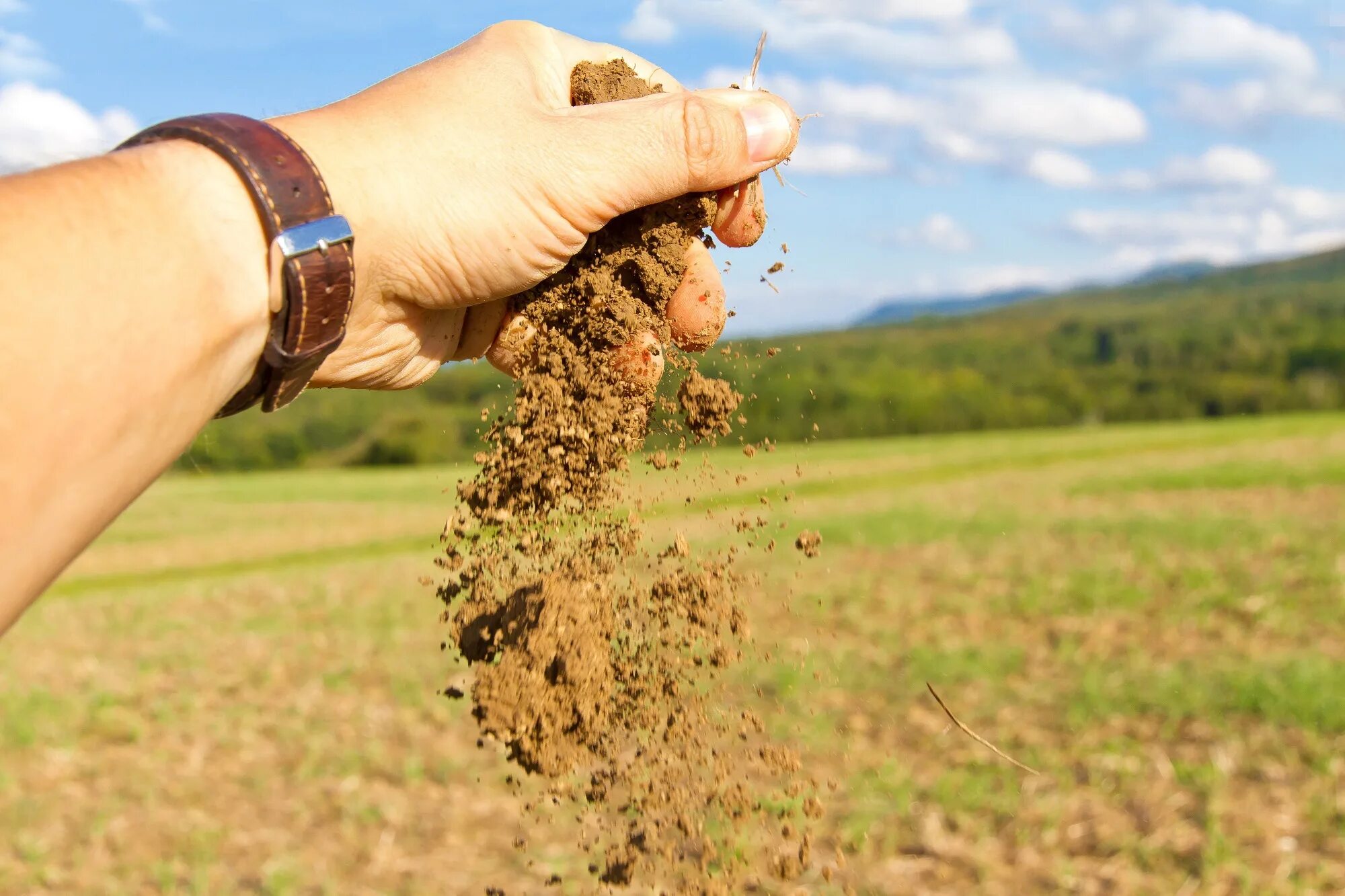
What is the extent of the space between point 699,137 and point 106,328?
4.77 feet

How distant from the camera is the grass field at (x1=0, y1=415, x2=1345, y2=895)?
5.21 metres

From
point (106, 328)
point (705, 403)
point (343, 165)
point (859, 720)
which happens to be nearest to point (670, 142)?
point (705, 403)

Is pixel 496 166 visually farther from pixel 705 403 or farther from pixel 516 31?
pixel 705 403

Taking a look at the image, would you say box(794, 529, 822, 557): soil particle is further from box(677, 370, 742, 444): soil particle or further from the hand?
the hand

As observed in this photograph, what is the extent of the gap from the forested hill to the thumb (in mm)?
17893

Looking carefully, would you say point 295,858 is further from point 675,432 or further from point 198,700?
point 675,432

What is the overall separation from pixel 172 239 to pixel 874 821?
15.5 feet

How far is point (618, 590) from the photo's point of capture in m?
2.57

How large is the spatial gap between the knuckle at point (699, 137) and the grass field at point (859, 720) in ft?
2.78

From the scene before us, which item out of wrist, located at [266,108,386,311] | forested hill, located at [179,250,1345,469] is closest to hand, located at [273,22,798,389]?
wrist, located at [266,108,386,311]

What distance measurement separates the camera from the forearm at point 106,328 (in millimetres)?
1542

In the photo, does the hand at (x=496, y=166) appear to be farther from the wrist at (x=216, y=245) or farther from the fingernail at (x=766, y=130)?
the wrist at (x=216, y=245)

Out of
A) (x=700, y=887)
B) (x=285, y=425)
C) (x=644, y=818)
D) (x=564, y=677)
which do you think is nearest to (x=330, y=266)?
(x=564, y=677)

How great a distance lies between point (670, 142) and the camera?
8.40ft
